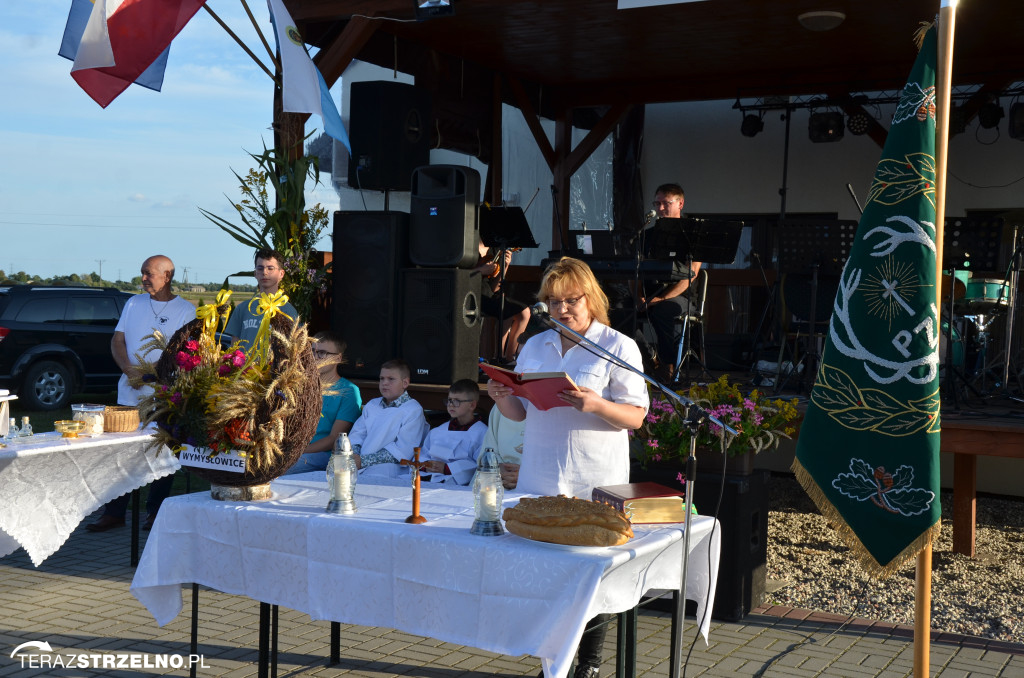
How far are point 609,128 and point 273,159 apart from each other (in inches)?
212

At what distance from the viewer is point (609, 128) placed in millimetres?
12227

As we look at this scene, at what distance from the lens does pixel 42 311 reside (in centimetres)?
1354

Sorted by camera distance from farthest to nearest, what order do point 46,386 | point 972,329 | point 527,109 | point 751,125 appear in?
point 46,386 < point 751,125 < point 527,109 < point 972,329

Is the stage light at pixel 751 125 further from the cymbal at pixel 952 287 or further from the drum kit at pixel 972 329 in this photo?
the cymbal at pixel 952 287

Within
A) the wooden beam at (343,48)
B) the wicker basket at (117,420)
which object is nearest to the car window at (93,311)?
the wooden beam at (343,48)

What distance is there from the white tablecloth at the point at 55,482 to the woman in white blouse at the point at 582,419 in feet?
6.11

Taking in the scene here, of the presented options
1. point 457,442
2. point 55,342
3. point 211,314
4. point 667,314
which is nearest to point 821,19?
point 667,314

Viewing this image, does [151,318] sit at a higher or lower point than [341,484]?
higher

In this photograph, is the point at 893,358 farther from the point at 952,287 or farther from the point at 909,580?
the point at 952,287

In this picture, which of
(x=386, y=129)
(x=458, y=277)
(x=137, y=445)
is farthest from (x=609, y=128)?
(x=137, y=445)

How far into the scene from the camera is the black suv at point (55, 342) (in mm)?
13211

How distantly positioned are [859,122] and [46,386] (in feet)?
35.6

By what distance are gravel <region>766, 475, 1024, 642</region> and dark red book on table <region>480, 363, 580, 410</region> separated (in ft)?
8.91

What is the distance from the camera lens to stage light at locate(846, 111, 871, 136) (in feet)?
38.6
